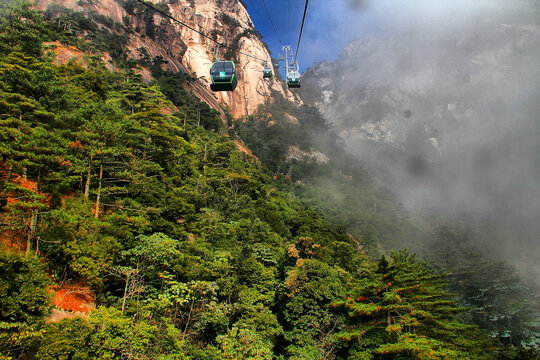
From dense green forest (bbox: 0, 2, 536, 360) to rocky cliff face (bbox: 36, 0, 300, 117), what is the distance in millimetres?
34476

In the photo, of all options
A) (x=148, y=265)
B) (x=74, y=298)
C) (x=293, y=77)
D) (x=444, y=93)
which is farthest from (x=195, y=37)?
(x=444, y=93)

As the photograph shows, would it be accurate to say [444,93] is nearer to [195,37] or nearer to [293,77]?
[195,37]

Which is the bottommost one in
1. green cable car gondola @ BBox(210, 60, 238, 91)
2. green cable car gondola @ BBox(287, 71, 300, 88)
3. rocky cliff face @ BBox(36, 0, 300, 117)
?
green cable car gondola @ BBox(210, 60, 238, 91)

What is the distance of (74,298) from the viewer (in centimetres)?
1217

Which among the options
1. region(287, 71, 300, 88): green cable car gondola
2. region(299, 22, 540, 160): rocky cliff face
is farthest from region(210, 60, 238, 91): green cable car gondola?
region(299, 22, 540, 160): rocky cliff face

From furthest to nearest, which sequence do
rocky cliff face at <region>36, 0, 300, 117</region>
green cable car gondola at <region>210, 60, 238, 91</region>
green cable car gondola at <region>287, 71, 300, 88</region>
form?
rocky cliff face at <region>36, 0, 300, 117</region> < green cable car gondola at <region>287, 71, 300, 88</region> < green cable car gondola at <region>210, 60, 238, 91</region>

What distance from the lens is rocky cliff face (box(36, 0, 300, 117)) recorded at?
198 ft

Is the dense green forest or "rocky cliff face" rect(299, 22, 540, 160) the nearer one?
the dense green forest

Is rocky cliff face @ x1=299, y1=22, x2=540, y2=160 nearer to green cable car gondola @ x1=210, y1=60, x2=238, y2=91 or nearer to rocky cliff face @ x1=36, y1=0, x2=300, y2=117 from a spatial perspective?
rocky cliff face @ x1=36, y1=0, x2=300, y2=117

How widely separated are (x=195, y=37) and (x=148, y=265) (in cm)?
7574

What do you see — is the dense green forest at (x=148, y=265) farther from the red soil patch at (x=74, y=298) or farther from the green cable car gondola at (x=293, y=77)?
the green cable car gondola at (x=293, y=77)

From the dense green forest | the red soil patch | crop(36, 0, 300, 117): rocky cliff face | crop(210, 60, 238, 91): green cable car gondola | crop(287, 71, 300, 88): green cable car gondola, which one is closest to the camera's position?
the dense green forest

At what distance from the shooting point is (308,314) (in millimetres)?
19016

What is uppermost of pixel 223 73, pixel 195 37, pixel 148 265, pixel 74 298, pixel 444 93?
pixel 444 93
